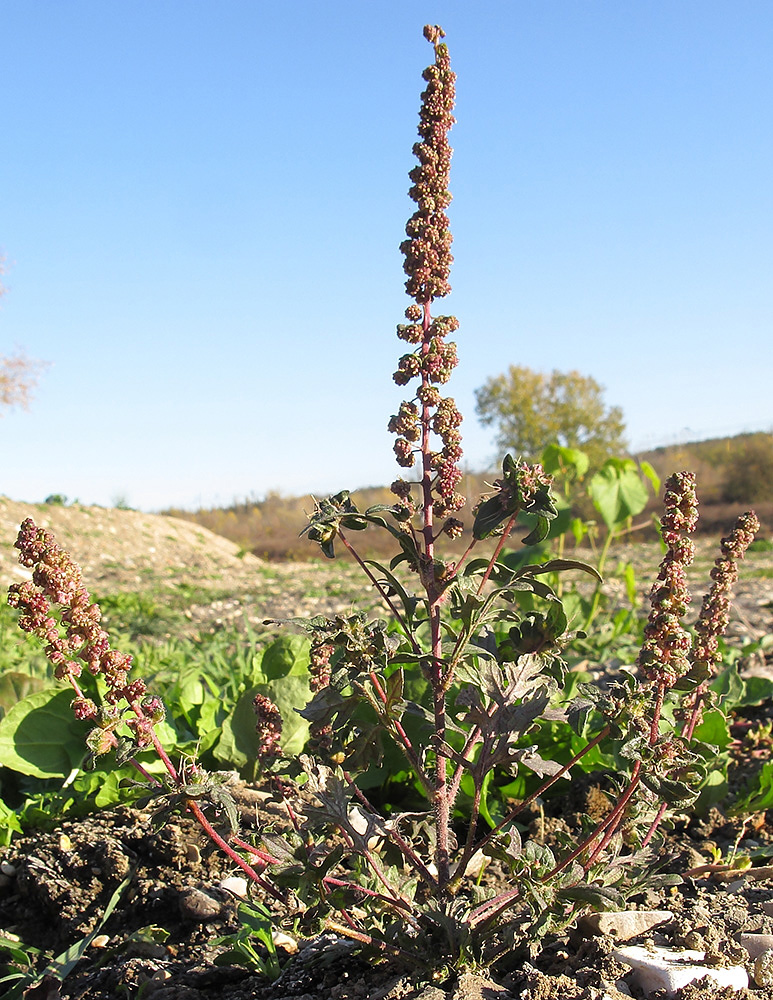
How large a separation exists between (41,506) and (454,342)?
18637mm

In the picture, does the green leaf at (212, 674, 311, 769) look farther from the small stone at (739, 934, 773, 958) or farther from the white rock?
the small stone at (739, 934, 773, 958)

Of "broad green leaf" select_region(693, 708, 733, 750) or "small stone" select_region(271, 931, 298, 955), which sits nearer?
"small stone" select_region(271, 931, 298, 955)

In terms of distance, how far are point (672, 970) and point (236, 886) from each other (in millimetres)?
1148

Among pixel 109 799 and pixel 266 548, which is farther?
pixel 266 548

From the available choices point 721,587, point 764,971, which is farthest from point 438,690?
point 764,971

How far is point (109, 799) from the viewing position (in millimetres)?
2527

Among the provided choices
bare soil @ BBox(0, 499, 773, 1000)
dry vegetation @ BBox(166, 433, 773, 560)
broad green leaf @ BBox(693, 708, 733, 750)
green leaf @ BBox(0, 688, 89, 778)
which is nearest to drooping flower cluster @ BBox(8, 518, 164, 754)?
bare soil @ BBox(0, 499, 773, 1000)

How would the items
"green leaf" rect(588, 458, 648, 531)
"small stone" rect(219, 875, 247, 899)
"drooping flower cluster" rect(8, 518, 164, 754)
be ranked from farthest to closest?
1. "green leaf" rect(588, 458, 648, 531)
2. "small stone" rect(219, 875, 247, 899)
3. "drooping flower cluster" rect(8, 518, 164, 754)

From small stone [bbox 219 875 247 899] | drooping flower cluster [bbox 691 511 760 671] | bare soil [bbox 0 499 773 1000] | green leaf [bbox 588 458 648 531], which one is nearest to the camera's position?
bare soil [bbox 0 499 773 1000]

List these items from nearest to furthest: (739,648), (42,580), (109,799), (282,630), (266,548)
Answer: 1. (42,580)
2. (109,799)
3. (739,648)
4. (282,630)
5. (266,548)

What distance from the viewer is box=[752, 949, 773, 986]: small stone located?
1.53 metres

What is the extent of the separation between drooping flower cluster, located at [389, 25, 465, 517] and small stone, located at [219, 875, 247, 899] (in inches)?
48.8

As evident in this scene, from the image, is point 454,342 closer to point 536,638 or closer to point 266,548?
point 536,638

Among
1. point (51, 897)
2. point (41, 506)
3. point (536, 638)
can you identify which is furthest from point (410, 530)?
point (41, 506)
